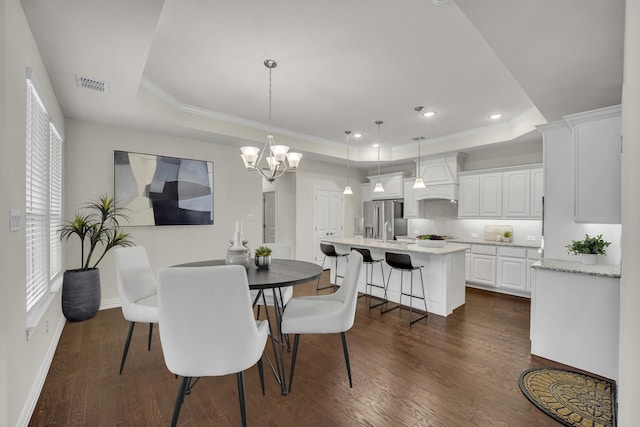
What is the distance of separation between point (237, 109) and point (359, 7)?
8.32 ft

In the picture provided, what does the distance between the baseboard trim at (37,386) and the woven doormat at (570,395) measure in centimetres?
325

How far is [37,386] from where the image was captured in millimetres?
2121

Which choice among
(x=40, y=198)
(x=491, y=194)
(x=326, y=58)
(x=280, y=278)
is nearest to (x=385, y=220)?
(x=491, y=194)

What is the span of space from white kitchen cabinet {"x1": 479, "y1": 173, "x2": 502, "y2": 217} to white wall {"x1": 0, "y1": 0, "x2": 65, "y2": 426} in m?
6.05

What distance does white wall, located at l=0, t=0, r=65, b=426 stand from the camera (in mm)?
1533

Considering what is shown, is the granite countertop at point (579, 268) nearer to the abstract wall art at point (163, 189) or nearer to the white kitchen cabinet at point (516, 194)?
the white kitchen cabinet at point (516, 194)

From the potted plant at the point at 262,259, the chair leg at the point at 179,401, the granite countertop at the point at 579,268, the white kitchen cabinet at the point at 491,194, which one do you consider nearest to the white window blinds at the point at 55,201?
the potted plant at the point at 262,259

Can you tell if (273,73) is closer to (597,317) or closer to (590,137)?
(590,137)

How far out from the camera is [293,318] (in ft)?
7.17

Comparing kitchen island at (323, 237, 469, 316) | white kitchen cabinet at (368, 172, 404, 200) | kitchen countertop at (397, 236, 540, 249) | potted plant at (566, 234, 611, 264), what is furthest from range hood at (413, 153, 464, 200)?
potted plant at (566, 234, 611, 264)

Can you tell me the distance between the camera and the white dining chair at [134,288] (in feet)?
7.73

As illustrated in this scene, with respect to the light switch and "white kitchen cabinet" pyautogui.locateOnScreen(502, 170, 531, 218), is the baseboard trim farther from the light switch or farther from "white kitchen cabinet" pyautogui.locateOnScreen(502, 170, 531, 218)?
"white kitchen cabinet" pyautogui.locateOnScreen(502, 170, 531, 218)

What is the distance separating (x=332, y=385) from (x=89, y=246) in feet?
12.0

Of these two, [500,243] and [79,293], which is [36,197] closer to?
[79,293]
